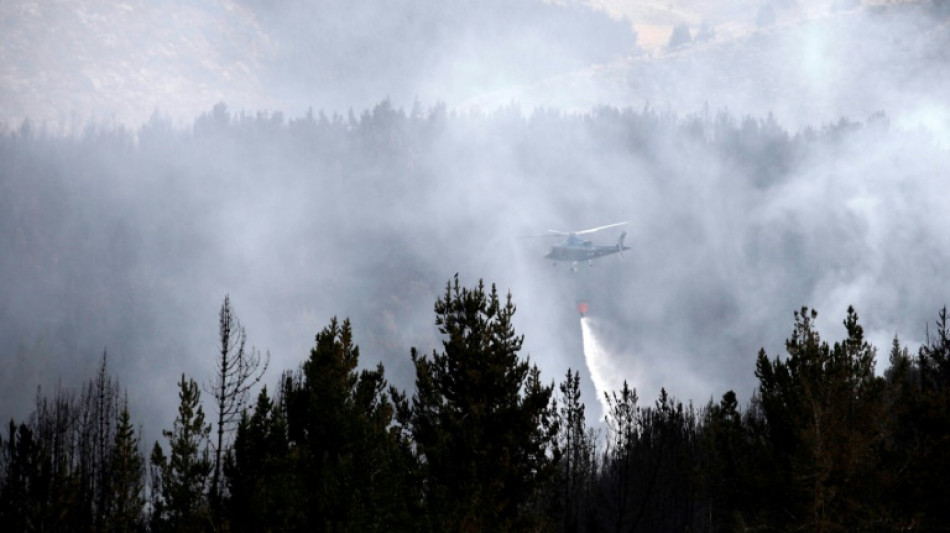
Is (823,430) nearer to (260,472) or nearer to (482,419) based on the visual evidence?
(482,419)

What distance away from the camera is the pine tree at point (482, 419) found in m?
31.6

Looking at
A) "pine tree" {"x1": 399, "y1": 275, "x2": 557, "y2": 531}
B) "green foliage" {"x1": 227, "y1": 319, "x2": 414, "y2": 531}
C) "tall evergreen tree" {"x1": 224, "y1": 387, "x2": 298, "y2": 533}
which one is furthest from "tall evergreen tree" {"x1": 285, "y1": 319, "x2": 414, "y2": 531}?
"pine tree" {"x1": 399, "y1": 275, "x2": 557, "y2": 531}

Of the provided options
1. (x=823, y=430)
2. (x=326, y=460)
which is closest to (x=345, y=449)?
(x=326, y=460)

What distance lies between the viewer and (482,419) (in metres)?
32.9

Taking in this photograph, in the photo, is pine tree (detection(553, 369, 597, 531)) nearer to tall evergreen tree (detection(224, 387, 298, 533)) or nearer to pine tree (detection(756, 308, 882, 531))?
pine tree (detection(756, 308, 882, 531))

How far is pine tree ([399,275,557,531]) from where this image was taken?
31.6 meters

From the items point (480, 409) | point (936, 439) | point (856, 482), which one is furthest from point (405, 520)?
point (936, 439)

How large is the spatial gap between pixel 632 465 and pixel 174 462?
50.3 metres

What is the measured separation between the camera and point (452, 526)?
1123 inches

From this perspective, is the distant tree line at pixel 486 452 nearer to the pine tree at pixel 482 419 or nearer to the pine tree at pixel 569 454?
the pine tree at pixel 482 419

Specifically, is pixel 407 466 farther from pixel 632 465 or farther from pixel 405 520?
pixel 632 465

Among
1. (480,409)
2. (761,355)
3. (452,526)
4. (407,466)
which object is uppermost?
(761,355)

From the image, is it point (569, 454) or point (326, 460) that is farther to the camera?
point (569, 454)

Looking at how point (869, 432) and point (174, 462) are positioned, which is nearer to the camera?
point (869, 432)
